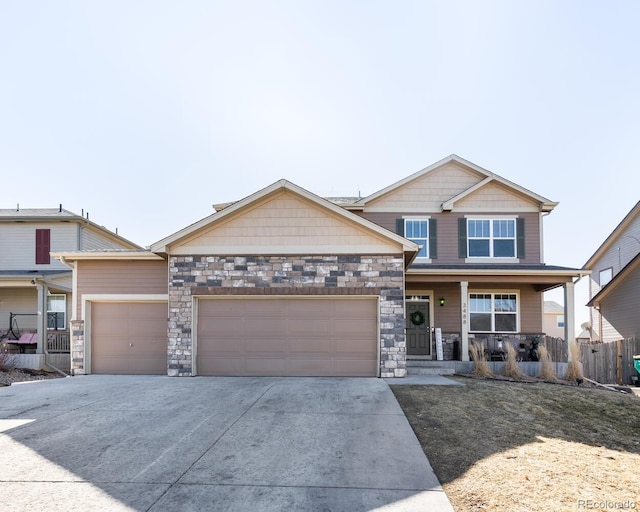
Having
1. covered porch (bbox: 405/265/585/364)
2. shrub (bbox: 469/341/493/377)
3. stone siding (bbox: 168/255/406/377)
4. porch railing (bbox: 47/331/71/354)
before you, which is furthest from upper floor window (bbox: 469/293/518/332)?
porch railing (bbox: 47/331/71/354)

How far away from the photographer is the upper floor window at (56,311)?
724 inches

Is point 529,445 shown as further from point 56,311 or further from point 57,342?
point 56,311

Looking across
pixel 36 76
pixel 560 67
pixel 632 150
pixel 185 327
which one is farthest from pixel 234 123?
pixel 632 150

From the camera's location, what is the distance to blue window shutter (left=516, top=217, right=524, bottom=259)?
1611cm

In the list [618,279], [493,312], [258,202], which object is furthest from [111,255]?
[618,279]

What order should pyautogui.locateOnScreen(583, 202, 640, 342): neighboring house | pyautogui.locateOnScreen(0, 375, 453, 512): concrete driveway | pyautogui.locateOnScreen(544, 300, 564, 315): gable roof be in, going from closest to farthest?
pyautogui.locateOnScreen(0, 375, 453, 512): concrete driveway, pyautogui.locateOnScreen(583, 202, 640, 342): neighboring house, pyautogui.locateOnScreen(544, 300, 564, 315): gable roof

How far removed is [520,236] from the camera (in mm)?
16219

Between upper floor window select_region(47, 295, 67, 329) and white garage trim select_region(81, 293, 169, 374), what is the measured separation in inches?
273

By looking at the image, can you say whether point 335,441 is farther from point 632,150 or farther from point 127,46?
point 632,150

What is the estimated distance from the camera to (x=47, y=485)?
465 cm

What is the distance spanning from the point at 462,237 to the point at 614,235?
10454mm

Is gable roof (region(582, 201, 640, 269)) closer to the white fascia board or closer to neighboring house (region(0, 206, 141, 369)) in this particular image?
the white fascia board

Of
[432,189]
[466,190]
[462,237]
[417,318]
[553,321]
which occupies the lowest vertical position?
[553,321]

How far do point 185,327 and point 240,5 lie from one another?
8.36 m
